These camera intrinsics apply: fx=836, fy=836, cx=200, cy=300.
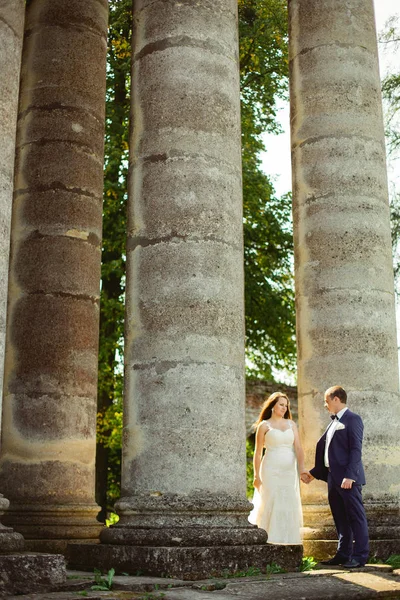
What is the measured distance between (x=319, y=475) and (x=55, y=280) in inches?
267

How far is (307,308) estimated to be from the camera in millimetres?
16250

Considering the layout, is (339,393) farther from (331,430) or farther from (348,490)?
(348,490)

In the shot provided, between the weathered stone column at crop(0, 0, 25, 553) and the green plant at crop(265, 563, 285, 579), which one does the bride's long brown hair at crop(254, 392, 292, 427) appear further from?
the weathered stone column at crop(0, 0, 25, 553)

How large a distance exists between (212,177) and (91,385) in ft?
20.9

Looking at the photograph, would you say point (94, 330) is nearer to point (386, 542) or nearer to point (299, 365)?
point (299, 365)

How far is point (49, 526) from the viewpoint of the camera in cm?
1589

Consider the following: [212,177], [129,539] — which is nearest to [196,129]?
[212,177]

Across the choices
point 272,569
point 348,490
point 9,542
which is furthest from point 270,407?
point 9,542

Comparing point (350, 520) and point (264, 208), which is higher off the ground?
point (264, 208)

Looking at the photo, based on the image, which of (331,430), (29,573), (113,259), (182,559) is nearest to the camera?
(29,573)

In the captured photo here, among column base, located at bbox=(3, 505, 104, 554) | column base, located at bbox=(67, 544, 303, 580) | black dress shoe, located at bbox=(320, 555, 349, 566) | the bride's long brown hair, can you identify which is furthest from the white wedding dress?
column base, located at bbox=(3, 505, 104, 554)

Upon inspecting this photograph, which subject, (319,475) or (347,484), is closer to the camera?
(347,484)

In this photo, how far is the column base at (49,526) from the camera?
15.6 metres

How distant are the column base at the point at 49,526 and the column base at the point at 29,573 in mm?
5901
